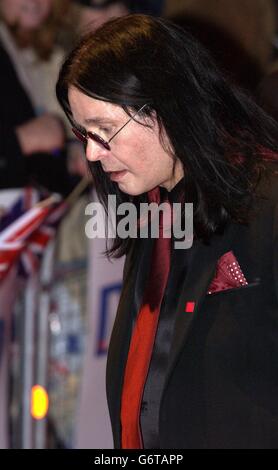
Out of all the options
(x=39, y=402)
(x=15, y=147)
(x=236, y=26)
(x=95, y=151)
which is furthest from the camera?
(x=236, y=26)

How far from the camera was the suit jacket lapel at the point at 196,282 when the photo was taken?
4.79 ft

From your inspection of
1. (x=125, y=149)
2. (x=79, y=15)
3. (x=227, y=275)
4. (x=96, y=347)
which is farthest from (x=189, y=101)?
A: (x=96, y=347)

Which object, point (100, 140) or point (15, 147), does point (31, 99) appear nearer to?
point (15, 147)

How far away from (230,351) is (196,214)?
0.75 feet

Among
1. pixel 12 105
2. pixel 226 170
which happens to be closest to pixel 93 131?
pixel 226 170

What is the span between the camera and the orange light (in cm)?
294

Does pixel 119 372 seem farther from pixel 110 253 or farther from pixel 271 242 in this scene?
pixel 271 242

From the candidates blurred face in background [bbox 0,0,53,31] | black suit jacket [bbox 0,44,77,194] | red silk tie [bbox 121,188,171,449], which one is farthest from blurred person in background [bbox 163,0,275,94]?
red silk tie [bbox 121,188,171,449]

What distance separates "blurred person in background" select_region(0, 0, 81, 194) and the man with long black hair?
128 cm

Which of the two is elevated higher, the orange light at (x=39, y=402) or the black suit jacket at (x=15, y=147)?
the black suit jacket at (x=15, y=147)

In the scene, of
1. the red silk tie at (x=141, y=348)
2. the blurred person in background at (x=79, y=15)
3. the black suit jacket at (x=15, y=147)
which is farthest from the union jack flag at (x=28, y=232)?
the red silk tie at (x=141, y=348)

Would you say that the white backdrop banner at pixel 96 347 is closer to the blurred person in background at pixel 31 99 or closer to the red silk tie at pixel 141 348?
the blurred person in background at pixel 31 99

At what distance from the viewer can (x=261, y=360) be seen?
4.64 ft

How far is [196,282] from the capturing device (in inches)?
58.8
